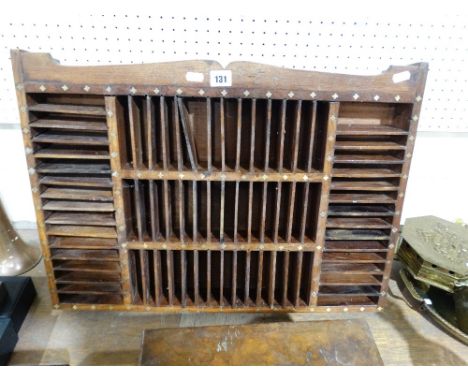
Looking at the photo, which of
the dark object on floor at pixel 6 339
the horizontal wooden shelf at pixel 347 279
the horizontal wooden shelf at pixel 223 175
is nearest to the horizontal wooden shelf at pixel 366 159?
the horizontal wooden shelf at pixel 223 175

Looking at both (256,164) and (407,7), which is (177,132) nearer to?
(256,164)

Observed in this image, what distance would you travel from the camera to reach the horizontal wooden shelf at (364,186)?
149cm

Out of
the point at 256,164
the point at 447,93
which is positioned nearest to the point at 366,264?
the point at 256,164

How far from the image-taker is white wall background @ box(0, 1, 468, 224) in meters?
1.66

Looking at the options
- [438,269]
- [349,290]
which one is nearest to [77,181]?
[349,290]

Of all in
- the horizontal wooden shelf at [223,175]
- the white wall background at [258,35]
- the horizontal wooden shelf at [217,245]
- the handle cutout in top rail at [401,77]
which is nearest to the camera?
the handle cutout in top rail at [401,77]

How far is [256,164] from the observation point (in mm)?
1522

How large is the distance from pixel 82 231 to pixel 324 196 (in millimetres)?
1004

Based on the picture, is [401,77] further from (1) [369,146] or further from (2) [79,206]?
(2) [79,206]

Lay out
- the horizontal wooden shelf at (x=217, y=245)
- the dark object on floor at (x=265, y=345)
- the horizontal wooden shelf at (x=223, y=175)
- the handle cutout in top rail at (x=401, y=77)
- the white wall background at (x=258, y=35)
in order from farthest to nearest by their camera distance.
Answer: the white wall background at (x=258, y=35)
the horizontal wooden shelf at (x=217, y=245)
the horizontal wooden shelf at (x=223, y=175)
the handle cutout in top rail at (x=401, y=77)
the dark object on floor at (x=265, y=345)

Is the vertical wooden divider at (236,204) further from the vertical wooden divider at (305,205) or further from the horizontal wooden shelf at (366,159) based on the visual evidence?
the horizontal wooden shelf at (366,159)

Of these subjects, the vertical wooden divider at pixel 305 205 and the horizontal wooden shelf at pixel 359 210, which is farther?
the horizontal wooden shelf at pixel 359 210

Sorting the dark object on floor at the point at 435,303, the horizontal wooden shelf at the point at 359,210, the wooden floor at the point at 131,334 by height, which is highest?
the horizontal wooden shelf at the point at 359,210
